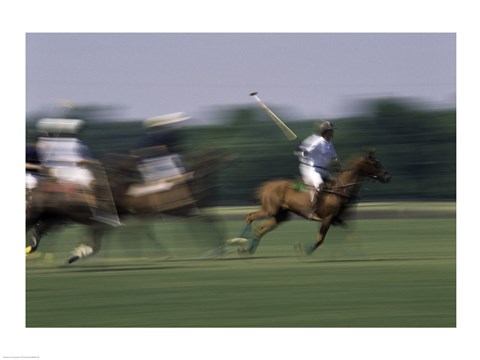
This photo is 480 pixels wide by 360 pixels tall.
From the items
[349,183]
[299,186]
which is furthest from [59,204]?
[349,183]

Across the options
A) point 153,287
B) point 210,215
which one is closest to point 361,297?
point 153,287

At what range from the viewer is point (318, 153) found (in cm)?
1238

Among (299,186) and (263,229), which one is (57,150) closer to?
(263,229)

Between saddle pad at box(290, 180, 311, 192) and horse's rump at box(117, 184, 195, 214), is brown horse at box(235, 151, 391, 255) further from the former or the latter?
horse's rump at box(117, 184, 195, 214)

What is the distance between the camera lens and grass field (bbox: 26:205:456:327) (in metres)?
9.02

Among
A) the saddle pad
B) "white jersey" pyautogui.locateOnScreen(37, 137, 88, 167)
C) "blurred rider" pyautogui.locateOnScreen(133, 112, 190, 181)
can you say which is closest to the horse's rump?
"blurred rider" pyautogui.locateOnScreen(133, 112, 190, 181)

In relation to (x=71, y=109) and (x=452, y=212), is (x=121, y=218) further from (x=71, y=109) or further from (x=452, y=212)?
(x=452, y=212)

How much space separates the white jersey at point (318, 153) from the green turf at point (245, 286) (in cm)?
99

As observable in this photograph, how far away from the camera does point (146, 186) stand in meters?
12.1

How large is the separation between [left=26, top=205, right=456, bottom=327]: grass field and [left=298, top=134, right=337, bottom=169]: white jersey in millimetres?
984

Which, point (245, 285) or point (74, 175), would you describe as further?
point (74, 175)

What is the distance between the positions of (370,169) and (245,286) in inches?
105

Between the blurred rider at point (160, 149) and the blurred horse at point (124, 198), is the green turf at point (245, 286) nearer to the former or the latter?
the blurred horse at point (124, 198)

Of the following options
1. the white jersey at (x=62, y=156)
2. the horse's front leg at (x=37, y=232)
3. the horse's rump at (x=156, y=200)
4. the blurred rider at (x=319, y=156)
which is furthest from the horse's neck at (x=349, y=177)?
the horse's front leg at (x=37, y=232)
